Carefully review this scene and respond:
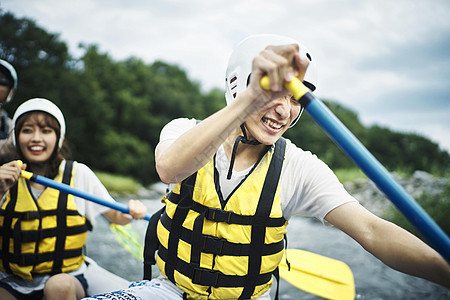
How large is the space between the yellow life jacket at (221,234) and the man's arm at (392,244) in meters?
0.31

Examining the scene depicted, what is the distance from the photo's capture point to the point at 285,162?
65.6 inches

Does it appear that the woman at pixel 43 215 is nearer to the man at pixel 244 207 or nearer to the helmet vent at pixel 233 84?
the man at pixel 244 207

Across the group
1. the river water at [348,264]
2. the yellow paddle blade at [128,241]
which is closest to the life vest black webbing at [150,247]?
the river water at [348,264]

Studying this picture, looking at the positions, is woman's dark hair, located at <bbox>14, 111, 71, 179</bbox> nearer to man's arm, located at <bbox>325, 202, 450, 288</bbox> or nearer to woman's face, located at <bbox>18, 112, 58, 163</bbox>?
woman's face, located at <bbox>18, 112, 58, 163</bbox>

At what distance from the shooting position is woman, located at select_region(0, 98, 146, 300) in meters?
2.24

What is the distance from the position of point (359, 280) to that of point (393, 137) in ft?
117

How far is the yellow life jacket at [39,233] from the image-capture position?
2277 mm

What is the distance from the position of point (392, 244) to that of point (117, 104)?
89.0 feet

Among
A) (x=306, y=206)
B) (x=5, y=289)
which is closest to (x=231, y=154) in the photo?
(x=306, y=206)

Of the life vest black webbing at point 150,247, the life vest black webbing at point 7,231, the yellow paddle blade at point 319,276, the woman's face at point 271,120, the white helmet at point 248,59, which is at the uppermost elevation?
the white helmet at point 248,59

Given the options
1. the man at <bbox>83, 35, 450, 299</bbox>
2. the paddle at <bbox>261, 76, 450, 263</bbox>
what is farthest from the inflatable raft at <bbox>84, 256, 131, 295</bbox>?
the paddle at <bbox>261, 76, 450, 263</bbox>

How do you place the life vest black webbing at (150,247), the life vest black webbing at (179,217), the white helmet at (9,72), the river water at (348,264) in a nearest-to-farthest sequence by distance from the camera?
the life vest black webbing at (179,217), the life vest black webbing at (150,247), the white helmet at (9,72), the river water at (348,264)

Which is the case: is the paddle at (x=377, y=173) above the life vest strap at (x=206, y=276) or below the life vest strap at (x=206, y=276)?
above

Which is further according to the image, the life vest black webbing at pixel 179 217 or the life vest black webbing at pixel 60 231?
the life vest black webbing at pixel 60 231
